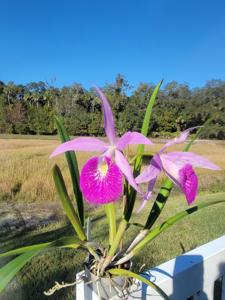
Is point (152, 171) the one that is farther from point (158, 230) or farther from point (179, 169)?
point (158, 230)

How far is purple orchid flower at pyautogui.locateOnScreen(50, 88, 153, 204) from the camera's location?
2.29ft

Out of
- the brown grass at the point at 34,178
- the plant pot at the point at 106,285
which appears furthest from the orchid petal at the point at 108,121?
the brown grass at the point at 34,178

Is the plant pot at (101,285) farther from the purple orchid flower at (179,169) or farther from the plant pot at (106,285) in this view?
the purple orchid flower at (179,169)

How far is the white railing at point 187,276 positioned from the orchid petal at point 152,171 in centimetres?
35

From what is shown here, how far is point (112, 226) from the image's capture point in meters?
0.88

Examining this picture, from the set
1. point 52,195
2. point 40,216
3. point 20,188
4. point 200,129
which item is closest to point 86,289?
point 200,129

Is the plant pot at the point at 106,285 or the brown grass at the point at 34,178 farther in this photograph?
the brown grass at the point at 34,178

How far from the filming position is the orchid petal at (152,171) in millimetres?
745

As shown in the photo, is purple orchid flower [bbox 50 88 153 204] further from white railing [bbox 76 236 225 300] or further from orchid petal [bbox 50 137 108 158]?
white railing [bbox 76 236 225 300]

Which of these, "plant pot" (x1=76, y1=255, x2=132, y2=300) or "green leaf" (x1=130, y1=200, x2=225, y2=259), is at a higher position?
"green leaf" (x1=130, y1=200, x2=225, y2=259)

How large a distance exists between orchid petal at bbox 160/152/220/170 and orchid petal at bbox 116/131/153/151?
8cm

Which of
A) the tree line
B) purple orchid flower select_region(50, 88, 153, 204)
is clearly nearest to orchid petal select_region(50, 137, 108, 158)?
purple orchid flower select_region(50, 88, 153, 204)

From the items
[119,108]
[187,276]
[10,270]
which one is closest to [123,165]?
[10,270]

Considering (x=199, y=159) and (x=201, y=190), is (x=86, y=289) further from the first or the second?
(x=201, y=190)
